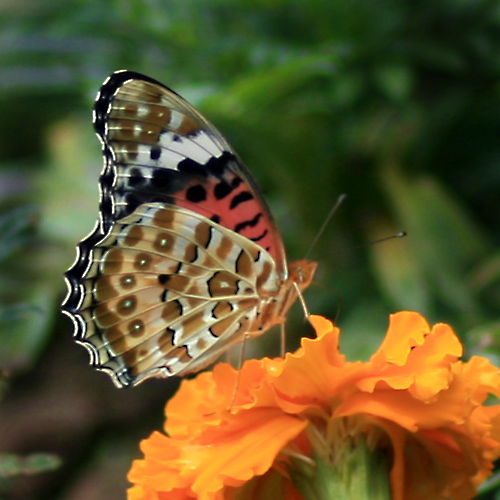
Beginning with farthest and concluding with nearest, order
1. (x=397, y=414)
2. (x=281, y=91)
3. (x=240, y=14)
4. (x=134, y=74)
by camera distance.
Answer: (x=240, y=14)
(x=281, y=91)
(x=134, y=74)
(x=397, y=414)

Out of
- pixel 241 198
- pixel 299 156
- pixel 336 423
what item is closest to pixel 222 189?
pixel 241 198

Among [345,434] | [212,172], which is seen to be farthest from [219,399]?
[212,172]

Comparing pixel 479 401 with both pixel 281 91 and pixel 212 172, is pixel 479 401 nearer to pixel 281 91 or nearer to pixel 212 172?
pixel 212 172

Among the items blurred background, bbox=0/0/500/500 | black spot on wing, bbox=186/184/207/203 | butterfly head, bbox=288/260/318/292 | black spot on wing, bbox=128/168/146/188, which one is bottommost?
blurred background, bbox=0/0/500/500

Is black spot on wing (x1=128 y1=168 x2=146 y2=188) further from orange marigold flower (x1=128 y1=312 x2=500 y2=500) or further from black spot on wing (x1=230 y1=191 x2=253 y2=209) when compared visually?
orange marigold flower (x1=128 y1=312 x2=500 y2=500)

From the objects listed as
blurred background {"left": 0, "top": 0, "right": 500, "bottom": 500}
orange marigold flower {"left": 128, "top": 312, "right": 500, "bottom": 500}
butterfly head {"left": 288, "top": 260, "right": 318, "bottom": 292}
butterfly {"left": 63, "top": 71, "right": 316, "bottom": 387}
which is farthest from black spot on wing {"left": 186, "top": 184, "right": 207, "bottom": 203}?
blurred background {"left": 0, "top": 0, "right": 500, "bottom": 500}

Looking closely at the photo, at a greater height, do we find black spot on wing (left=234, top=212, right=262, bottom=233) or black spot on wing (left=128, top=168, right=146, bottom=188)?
black spot on wing (left=128, top=168, right=146, bottom=188)

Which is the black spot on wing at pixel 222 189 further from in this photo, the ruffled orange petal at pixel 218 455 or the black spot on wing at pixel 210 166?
the ruffled orange petal at pixel 218 455

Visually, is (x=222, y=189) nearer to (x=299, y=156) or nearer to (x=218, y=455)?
(x=218, y=455)
